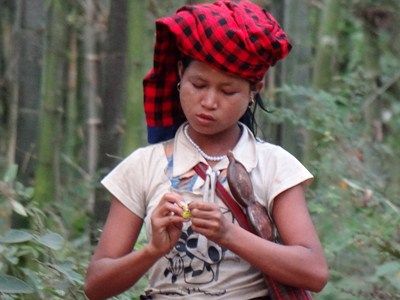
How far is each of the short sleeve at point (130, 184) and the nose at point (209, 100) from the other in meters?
0.23

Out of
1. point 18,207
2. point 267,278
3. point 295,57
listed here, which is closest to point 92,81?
point 295,57

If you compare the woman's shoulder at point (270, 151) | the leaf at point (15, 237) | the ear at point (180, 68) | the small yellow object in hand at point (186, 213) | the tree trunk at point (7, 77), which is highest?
the ear at point (180, 68)

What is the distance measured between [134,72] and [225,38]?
3.41 m

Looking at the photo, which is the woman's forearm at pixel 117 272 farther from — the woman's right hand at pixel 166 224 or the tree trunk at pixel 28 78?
the tree trunk at pixel 28 78

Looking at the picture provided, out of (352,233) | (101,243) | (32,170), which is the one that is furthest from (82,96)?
(101,243)

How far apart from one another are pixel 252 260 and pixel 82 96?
7726 mm

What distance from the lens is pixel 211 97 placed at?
2.72 meters

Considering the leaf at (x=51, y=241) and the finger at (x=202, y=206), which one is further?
the leaf at (x=51, y=241)

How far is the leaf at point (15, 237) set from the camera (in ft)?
10.1

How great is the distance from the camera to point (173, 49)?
2.83m

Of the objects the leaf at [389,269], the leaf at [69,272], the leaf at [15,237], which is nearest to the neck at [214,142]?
the leaf at [15,237]

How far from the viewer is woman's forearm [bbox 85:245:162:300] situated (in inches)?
105

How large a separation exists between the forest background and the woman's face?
2.30 feet

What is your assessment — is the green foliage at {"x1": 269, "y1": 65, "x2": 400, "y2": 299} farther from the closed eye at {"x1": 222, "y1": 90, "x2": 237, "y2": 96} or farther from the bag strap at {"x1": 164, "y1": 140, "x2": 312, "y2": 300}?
the closed eye at {"x1": 222, "y1": 90, "x2": 237, "y2": 96}
